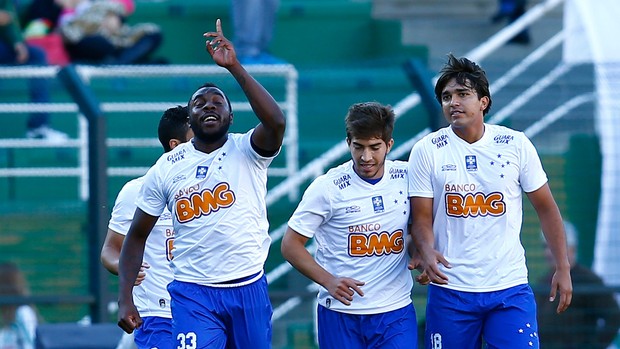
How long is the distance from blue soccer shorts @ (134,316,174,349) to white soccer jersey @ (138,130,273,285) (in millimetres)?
575

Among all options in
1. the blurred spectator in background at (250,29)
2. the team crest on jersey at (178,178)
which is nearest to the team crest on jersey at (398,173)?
the team crest on jersey at (178,178)

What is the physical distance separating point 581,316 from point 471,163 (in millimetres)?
3747

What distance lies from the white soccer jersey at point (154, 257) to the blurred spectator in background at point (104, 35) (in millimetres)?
5925

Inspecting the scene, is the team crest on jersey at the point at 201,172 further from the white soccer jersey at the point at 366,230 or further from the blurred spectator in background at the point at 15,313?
the blurred spectator in background at the point at 15,313

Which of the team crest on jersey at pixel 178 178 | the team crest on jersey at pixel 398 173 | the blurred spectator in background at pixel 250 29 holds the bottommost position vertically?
the team crest on jersey at pixel 178 178

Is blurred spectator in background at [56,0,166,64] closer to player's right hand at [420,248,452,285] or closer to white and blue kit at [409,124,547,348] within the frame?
white and blue kit at [409,124,547,348]

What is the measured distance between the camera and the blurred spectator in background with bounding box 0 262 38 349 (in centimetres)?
1004

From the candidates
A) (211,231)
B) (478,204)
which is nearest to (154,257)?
(211,231)

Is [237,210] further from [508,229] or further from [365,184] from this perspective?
[508,229]

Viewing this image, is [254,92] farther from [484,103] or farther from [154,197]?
[484,103]

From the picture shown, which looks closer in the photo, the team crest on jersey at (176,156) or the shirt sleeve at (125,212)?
the team crest on jersey at (176,156)

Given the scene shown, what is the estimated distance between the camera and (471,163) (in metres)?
6.88

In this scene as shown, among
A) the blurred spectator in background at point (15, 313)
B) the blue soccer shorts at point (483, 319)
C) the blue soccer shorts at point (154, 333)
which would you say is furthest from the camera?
the blurred spectator in background at point (15, 313)

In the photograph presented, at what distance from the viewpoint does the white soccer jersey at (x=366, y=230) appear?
698 cm
